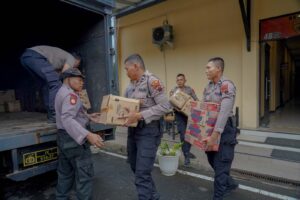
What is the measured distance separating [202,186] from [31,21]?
3.86 m

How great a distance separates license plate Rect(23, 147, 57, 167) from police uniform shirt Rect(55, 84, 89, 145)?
408 millimetres

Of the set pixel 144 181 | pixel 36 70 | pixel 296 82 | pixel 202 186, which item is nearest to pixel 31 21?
pixel 36 70

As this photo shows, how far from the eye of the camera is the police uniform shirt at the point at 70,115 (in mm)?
2436

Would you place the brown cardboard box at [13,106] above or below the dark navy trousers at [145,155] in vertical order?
above

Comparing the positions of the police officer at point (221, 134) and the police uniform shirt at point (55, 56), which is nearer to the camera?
the police officer at point (221, 134)

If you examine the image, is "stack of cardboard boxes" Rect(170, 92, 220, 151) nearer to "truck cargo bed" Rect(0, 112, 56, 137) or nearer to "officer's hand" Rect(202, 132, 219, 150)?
"officer's hand" Rect(202, 132, 219, 150)

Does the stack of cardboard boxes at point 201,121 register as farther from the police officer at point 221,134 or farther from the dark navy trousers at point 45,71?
the dark navy trousers at point 45,71

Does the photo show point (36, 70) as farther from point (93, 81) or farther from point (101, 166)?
point (101, 166)

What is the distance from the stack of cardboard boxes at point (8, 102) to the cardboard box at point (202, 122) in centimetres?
362

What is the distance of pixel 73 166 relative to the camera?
8.87 ft

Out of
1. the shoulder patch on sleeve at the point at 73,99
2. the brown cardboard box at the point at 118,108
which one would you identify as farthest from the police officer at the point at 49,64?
the brown cardboard box at the point at 118,108

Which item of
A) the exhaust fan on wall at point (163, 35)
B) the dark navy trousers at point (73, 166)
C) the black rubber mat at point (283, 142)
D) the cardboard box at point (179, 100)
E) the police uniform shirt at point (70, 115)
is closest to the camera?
the police uniform shirt at point (70, 115)

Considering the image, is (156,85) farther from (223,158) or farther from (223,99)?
(223,158)

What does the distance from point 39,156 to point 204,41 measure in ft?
18.0
